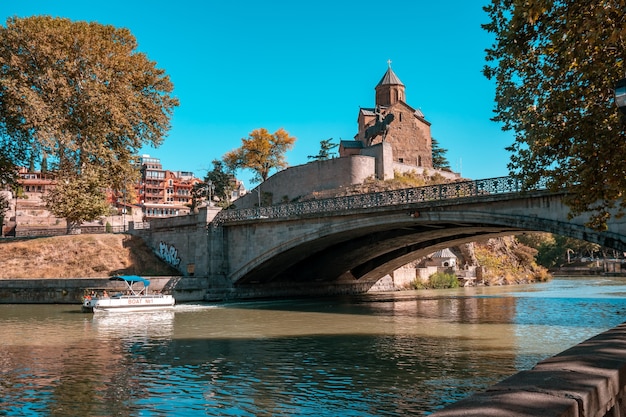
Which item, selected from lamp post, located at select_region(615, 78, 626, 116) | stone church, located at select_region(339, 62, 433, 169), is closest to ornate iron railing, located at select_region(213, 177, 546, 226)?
lamp post, located at select_region(615, 78, 626, 116)

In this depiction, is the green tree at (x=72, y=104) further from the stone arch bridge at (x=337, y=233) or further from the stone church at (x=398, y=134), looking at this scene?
the stone church at (x=398, y=134)

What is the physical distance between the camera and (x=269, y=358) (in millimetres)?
16031

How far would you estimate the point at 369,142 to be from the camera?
75.6m

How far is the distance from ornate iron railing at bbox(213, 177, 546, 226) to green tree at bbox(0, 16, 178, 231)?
33.5 feet

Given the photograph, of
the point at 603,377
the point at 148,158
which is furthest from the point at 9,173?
the point at 148,158

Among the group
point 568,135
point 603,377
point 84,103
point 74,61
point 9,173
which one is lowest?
point 603,377

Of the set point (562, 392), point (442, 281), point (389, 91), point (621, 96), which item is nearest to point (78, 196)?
point (442, 281)

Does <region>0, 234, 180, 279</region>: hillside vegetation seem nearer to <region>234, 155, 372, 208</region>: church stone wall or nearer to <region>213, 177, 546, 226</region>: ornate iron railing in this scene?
<region>213, 177, 546, 226</region>: ornate iron railing

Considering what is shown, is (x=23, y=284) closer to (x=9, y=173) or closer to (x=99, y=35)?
(x=9, y=173)

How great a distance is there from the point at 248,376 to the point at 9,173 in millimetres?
37089

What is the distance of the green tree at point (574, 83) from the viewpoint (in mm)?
9680

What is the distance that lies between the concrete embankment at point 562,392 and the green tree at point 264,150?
76.3 m

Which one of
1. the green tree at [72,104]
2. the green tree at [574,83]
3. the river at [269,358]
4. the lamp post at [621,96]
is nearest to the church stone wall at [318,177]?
the green tree at [72,104]

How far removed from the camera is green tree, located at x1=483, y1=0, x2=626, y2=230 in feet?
31.8
